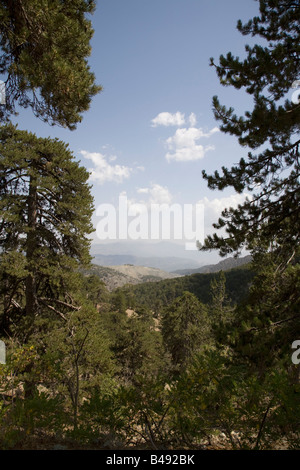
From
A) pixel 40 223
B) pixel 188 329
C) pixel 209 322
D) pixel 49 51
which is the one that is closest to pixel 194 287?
pixel 188 329

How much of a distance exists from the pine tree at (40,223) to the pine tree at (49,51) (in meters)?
3.14

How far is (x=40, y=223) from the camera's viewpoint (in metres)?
9.00

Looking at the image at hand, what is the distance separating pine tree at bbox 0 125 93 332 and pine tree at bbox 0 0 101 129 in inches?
124

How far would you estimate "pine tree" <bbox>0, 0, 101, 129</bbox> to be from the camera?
4148mm

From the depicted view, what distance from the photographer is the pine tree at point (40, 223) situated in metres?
7.99

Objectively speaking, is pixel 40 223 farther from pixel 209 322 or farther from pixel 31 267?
pixel 209 322

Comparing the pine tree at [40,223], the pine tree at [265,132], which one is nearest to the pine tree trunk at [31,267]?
the pine tree at [40,223]

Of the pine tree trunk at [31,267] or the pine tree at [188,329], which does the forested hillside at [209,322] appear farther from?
the pine tree at [188,329]

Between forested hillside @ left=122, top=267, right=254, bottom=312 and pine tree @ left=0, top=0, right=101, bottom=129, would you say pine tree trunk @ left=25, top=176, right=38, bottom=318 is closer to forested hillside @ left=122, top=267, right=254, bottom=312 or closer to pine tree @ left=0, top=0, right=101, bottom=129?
pine tree @ left=0, top=0, right=101, bottom=129

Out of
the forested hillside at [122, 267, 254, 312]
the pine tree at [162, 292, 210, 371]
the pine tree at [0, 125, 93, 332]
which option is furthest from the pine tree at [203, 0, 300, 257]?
the forested hillside at [122, 267, 254, 312]

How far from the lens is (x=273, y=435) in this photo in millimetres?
3102

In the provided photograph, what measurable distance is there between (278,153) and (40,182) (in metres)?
7.29

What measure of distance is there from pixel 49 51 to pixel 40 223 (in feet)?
19.4
